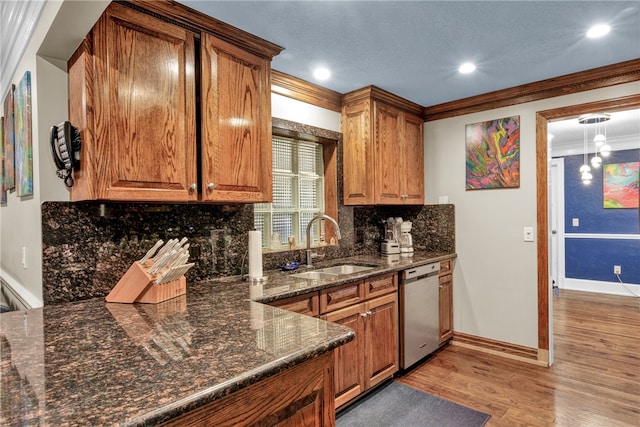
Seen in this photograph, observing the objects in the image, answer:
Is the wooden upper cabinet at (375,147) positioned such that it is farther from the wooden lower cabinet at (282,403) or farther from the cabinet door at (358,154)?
the wooden lower cabinet at (282,403)

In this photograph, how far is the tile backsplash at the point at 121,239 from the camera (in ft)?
5.33

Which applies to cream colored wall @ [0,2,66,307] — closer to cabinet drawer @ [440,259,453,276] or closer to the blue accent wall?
cabinet drawer @ [440,259,453,276]

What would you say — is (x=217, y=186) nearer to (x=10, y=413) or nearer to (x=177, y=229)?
(x=177, y=229)

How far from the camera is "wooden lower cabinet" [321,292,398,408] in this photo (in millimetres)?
2246

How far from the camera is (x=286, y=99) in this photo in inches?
108

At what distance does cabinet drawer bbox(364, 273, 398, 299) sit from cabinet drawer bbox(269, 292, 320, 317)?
1.61 feet

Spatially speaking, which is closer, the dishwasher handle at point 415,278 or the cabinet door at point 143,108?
the cabinet door at point 143,108

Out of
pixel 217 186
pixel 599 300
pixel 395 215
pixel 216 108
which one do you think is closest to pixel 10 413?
pixel 217 186

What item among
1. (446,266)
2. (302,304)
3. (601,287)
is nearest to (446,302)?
(446,266)

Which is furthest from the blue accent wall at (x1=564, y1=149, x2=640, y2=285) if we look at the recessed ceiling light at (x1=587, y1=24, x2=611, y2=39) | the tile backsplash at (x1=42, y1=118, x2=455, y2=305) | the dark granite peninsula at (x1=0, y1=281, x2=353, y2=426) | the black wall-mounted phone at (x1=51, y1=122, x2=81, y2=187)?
the black wall-mounted phone at (x1=51, y1=122, x2=81, y2=187)

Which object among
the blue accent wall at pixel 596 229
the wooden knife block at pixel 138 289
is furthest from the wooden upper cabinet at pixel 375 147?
the blue accent wall at pixel 596 229

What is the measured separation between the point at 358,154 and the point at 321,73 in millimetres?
778

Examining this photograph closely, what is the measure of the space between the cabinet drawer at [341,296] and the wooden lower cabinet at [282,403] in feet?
3.13

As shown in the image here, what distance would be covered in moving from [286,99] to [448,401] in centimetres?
249
